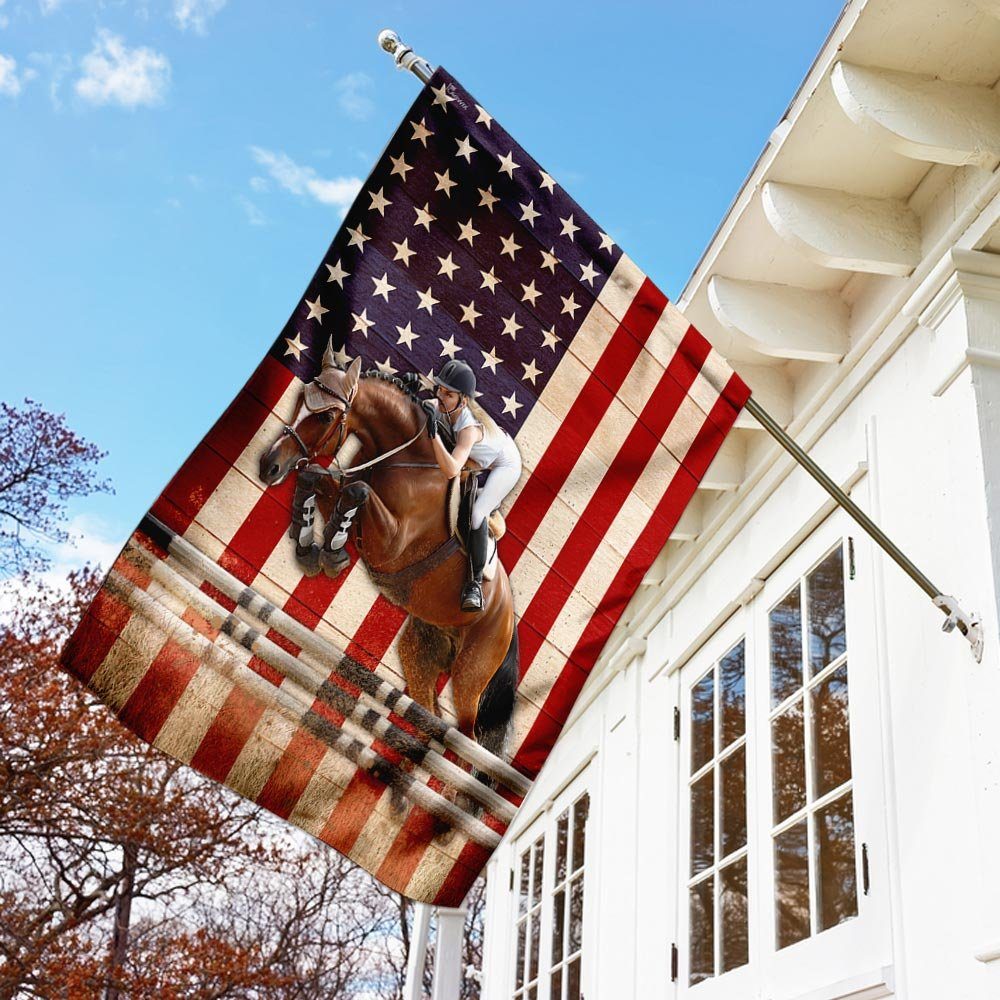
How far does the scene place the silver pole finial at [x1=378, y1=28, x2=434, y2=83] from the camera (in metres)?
3.16

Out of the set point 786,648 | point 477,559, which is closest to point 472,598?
point 477,559

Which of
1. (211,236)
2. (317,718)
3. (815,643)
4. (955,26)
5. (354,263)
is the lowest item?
(317,718)

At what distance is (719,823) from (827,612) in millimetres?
1063

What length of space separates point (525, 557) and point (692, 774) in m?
2.06

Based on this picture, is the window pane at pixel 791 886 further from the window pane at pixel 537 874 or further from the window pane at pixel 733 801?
the window pane at pixel 537 874

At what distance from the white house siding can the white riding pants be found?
1.16m

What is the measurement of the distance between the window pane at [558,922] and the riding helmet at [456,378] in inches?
168

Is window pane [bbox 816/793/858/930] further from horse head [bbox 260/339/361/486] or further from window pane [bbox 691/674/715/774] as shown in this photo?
horse head [bbox 260/339/361/486]

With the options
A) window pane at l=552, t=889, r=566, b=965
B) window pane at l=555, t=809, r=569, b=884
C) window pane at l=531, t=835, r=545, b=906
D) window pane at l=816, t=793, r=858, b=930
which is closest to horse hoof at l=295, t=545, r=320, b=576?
window pane at l=816, t=793, r=858, b=930

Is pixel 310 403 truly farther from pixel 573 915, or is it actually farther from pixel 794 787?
pixel 573 915

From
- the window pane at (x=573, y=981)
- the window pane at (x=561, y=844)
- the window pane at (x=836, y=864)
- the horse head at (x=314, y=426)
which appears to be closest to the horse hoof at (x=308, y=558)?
the horse head at (x=314, y=426)

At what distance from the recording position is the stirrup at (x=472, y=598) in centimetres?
317

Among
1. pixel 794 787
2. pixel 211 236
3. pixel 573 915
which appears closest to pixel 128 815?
pixel 573 915

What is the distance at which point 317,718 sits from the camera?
3.13 meters
